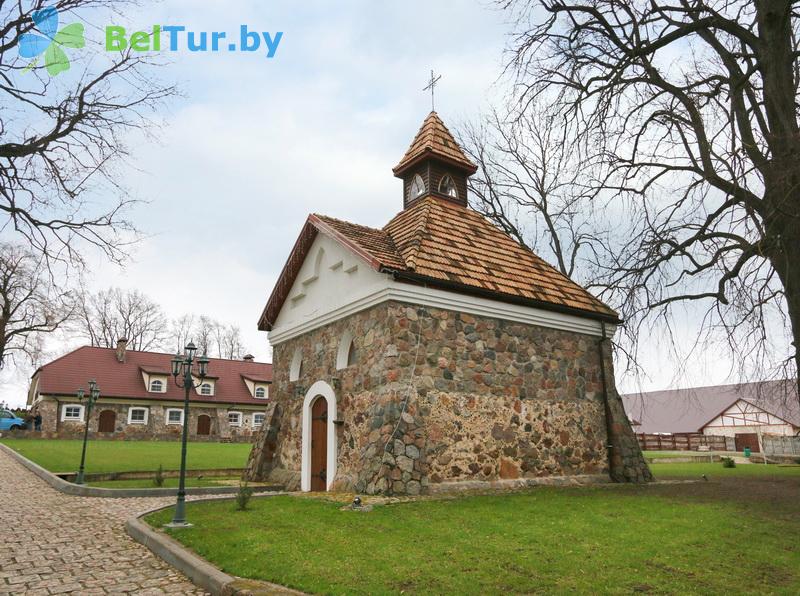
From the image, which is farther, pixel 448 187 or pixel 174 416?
pixel 174 416

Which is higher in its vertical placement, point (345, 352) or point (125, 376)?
point (125, 376)

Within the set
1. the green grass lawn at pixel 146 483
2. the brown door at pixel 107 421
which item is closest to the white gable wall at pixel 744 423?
the green grass lawn at pixel 146 483

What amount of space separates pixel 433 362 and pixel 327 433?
315 centimetres

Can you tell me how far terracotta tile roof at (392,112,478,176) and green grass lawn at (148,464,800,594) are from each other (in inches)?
367

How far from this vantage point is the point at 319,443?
1355 cm

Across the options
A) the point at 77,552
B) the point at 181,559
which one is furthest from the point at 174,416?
the point at 181,559

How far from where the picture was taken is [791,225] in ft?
27.7

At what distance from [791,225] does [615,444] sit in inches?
285

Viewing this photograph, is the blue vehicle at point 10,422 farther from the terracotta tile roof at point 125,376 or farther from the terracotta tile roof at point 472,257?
the terracotta tile roof at point 472,257

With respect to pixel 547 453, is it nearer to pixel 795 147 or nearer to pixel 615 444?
pixel 615 444

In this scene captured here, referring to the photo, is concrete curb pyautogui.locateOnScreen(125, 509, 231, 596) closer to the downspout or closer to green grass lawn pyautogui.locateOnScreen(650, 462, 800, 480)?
the downspout

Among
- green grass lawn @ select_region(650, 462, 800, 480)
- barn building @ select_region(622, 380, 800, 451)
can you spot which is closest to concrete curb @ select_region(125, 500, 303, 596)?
green grass lawn @ select_region(650, 462, 800, 480)

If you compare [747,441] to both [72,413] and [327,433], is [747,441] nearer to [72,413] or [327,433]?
[327,433]

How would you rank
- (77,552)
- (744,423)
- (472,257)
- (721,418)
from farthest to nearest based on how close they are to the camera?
(721,418)
(744,423)
(472,257)
(77,552)
